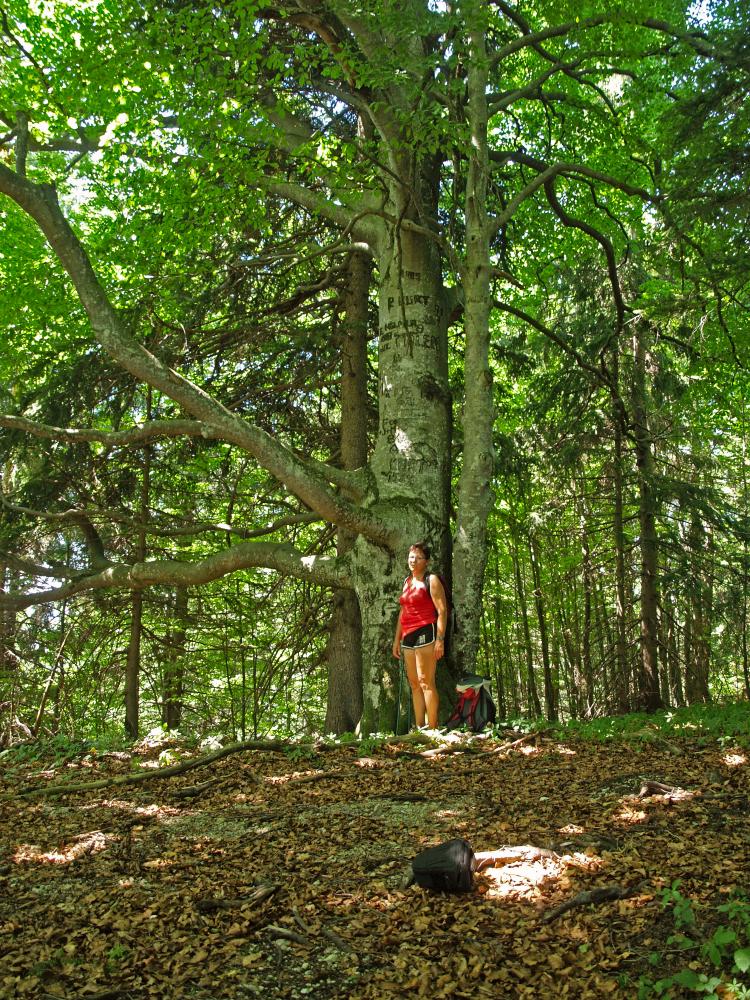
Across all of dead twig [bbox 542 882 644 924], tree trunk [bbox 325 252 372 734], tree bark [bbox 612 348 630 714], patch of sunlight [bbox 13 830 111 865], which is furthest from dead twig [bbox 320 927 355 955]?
tree bark [bbox 612 348 630 714]

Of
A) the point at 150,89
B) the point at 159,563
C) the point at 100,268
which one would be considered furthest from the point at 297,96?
the point at 159,563

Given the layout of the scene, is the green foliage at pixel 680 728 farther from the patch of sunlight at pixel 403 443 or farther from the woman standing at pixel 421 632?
the patch of sunlight at pixel 403 443

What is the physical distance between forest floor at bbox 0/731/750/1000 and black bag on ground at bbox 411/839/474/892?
0.07 metres

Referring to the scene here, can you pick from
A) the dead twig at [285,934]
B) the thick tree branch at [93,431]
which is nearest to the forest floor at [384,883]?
the dead twig at [285,934]

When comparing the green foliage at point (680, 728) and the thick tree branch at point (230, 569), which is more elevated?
the thick tree branch at point (230, 569)

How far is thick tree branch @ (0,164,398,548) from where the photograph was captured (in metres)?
7.38

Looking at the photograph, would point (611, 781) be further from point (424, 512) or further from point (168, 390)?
point (168, 390)

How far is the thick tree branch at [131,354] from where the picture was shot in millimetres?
7383

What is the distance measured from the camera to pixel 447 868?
3844mm

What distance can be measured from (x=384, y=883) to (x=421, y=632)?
405 centimetres

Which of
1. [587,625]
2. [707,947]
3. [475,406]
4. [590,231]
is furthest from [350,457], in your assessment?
[707,947]

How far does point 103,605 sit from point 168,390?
461 cm

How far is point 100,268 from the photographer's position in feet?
43.6

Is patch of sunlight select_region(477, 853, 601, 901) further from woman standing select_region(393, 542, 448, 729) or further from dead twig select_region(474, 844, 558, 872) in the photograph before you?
woman standing select_region(393, 542, 448, 729)
